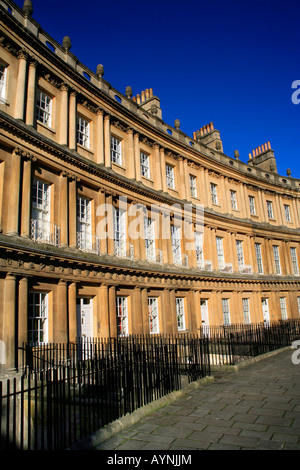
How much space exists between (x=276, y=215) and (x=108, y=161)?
1799 cm

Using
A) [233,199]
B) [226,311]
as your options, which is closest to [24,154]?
[226,311]

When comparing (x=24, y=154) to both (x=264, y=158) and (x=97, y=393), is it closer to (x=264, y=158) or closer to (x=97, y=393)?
(x=97, y=393)

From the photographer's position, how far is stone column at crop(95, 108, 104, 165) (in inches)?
613

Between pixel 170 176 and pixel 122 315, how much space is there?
9.57 meters

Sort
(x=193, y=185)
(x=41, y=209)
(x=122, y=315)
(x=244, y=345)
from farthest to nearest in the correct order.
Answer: (x=193, y=185) < (x=122, y=315) < (x=244, y=345) < (x=41, y=209)

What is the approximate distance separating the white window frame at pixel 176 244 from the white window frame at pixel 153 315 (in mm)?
3096

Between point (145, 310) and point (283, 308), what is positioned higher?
point (145, 310)

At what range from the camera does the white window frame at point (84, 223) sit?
45.5ft

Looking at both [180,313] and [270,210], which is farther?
[270,210]

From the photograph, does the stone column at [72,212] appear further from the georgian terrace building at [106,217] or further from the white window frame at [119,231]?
the white window frame at [119,231]

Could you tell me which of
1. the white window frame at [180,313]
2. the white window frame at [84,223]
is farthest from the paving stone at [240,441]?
the white window frame at [180,313]

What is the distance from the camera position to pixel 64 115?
1414cm

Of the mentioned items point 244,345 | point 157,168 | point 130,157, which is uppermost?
point 157,168

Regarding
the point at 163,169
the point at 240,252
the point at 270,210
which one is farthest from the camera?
the point at 270,210
